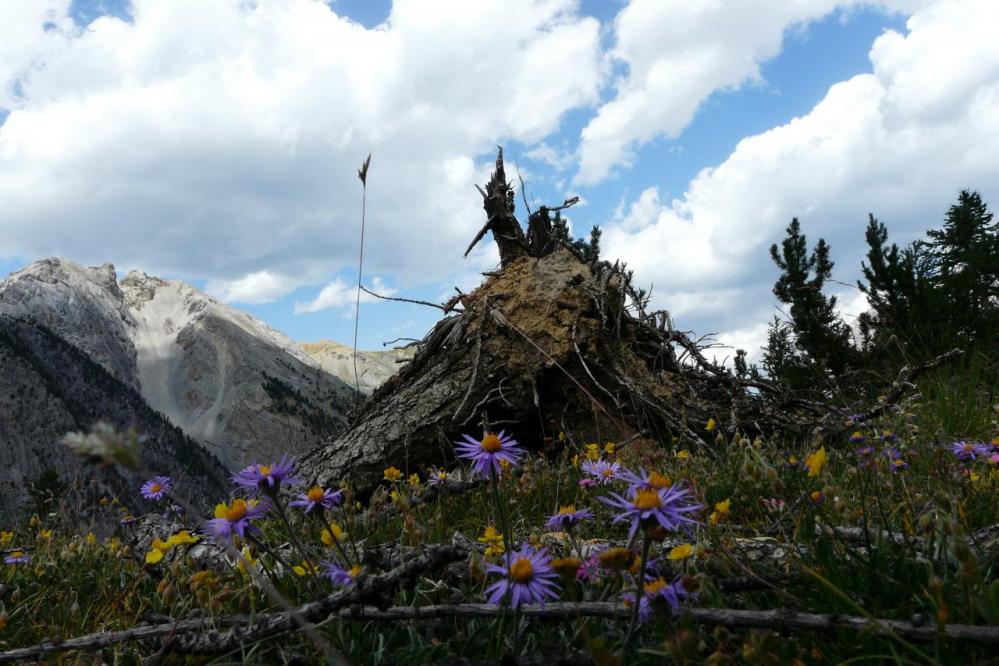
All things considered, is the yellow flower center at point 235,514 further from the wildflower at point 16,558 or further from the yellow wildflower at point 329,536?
the wildflower at point 16,558

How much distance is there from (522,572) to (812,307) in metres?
18.1

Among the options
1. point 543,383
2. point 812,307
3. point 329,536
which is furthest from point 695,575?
point 812,307

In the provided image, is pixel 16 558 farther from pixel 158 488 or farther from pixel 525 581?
pixel 525 581

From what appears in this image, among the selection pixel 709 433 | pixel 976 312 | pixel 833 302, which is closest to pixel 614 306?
pixel 709 433

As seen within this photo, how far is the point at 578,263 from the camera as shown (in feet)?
22.6

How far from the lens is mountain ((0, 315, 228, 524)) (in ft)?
421

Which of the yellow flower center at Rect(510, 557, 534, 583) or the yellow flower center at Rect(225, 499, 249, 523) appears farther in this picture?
the yellow flower center at Rect(225, 499, 249, 523)

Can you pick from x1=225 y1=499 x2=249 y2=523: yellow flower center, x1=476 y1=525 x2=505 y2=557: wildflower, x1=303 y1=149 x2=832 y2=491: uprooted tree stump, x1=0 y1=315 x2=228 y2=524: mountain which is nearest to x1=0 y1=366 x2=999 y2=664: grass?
x1=476 y1=525 x2=505 y2=557: wildflower

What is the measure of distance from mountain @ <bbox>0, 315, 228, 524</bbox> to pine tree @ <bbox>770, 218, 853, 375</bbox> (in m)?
118

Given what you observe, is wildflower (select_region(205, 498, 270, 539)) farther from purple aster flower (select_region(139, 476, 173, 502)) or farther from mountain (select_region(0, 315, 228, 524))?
mountain (select_region(0, 315, 228, 524))

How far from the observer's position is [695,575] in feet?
6.52

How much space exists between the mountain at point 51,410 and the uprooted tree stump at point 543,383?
126 meters

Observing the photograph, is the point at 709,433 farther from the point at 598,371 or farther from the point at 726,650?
the point at 726,650

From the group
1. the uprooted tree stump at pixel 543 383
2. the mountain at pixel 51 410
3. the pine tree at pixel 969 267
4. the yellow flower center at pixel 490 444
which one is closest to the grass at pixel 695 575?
the yellow flower center at pixel 490 444
